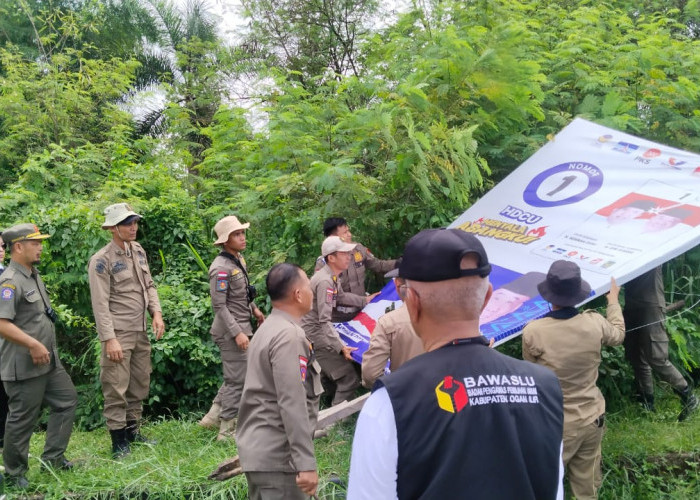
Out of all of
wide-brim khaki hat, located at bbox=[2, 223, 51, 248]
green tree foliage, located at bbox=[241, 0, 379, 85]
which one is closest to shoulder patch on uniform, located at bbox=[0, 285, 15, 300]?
wide-brim khaki hat, located at bbox=[2, 223, 51, 248]

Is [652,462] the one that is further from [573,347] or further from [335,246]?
[335,246]

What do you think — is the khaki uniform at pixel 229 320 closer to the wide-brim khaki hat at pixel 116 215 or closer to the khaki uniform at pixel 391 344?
the wide-brim khaki hat at pixel 116 215

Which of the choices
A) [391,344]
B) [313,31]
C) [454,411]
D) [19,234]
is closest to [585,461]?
[391,344]

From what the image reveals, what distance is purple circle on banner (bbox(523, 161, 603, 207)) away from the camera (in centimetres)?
540

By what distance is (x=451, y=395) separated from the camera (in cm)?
170

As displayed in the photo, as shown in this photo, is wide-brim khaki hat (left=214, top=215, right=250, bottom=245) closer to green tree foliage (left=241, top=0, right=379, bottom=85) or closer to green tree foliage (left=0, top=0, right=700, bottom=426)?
green tree foliage (left=0, top=0, right=700, bottom=426)

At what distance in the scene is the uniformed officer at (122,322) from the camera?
18.5 ft

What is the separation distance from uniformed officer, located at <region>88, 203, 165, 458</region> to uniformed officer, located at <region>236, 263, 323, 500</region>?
106 inches

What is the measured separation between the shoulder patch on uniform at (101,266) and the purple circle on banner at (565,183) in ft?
12.5

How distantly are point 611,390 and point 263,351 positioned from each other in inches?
156

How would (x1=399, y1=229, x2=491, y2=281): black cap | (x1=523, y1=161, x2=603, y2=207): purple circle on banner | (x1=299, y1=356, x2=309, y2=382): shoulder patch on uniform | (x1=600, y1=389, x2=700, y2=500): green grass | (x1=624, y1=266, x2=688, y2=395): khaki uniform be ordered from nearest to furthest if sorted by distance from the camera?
1. (x1=399, y1=229, x2=491, y2=281): black cap
2. (x1=299, y1=356, x2=309, y2=382): shoulder patch on uniform
3. (x1=600, y1=389, x2=700, y2=500): green grass
4. (x1=523, y1=161, x2=603, y2=207): purple circle on banner
5. (x1=624, y1=266, x2=688, y2=395): khaki uniform

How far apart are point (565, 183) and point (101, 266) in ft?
13.7

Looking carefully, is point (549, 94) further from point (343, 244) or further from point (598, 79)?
point (343, 244)

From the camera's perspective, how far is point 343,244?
5625 millimetres
